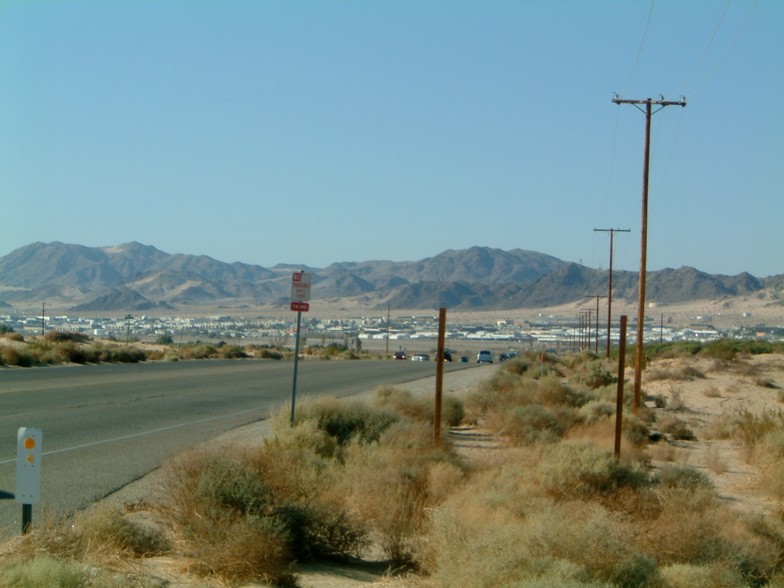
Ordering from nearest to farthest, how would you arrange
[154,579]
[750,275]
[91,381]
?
[154,579]
[91,381]
[750,275]

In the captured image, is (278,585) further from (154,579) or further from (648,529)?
(648,529)

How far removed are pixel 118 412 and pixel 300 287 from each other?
7877mm

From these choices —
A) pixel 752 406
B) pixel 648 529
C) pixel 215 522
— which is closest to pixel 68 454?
pixel 215 522

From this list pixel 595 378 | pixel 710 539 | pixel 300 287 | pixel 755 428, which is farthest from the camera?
pixel 595 378

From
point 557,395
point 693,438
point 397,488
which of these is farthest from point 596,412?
point 397,488

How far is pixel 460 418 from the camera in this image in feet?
76.3

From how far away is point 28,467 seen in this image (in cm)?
847

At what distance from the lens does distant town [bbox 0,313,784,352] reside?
112 meters

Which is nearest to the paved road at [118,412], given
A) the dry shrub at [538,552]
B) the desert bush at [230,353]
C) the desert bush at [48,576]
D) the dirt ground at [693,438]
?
the dirt ground at [693,438]

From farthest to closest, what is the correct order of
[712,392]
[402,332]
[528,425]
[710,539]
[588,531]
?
[402,332]
[712,392]
[528,425]
[710,539]
[588,531]

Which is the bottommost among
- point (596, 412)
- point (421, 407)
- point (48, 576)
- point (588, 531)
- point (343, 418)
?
point (596, 412)

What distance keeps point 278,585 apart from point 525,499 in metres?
2.75

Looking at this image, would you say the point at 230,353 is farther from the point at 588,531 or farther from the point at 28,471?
the point at 588,531

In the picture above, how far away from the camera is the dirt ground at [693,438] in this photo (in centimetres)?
866
